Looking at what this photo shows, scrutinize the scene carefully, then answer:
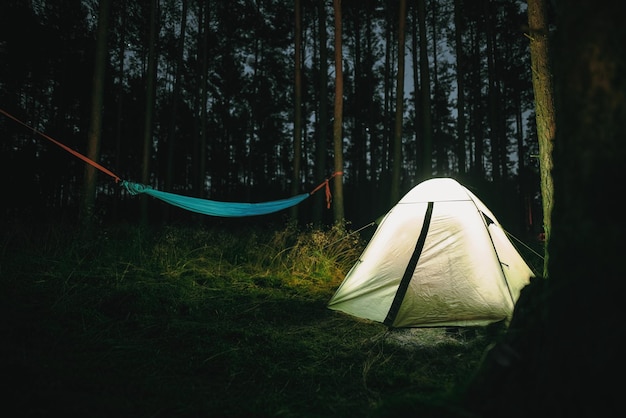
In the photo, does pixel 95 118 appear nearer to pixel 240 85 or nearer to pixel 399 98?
pixel 399 98

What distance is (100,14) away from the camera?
463 centimetres

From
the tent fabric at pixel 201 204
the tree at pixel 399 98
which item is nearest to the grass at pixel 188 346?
the tent fabric at pixel 201 204

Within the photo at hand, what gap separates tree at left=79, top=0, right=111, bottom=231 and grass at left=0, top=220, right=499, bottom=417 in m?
0.59

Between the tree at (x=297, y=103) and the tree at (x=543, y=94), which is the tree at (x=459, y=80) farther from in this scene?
the tree at (x=543, y=94)

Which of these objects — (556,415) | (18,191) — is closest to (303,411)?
(556,415)

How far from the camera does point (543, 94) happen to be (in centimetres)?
300

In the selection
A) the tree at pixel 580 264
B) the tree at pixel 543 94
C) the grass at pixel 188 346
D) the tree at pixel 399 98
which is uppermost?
the tree at pixel 399 98

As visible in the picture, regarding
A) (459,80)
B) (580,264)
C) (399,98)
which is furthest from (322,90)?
(580,264)

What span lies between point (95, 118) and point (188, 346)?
397 cm

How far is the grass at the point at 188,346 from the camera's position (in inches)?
57.1

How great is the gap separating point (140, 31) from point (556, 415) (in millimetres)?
15652

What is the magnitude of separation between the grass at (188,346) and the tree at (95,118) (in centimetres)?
59

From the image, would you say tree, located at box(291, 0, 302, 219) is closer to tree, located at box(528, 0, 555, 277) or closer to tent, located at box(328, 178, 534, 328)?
tent, located at box(328, 178, 534, 328)

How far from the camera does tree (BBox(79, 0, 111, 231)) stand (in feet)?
14.5
